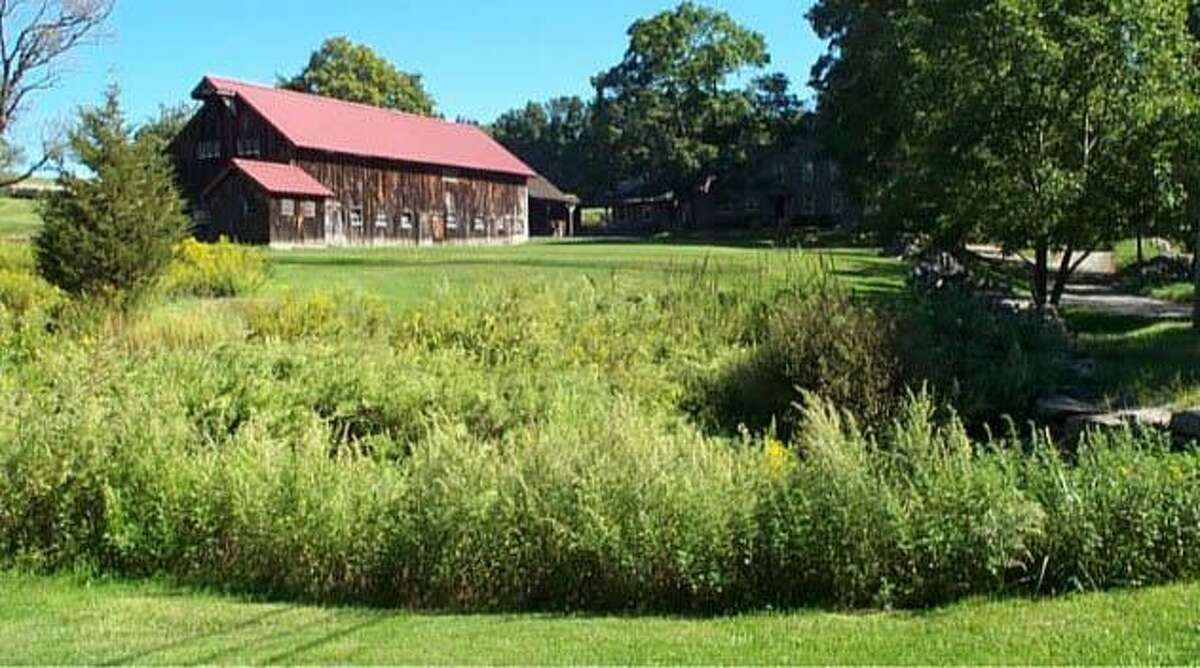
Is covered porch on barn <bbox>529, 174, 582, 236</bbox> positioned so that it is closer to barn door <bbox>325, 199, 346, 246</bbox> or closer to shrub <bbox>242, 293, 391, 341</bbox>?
barn door <bbox>325, 199, 346, 246</bbox>

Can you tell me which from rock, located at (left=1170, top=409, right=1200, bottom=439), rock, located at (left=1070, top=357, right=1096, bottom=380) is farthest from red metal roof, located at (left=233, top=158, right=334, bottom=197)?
rock, located at (left=1170, top=409, right=1200, bottom=439)

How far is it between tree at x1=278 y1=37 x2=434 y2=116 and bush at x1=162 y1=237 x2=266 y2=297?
53.9m

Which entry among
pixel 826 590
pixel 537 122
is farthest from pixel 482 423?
pixel 537 122

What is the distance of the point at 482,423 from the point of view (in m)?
9.34

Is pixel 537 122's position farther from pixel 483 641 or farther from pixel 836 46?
pixel 483 641

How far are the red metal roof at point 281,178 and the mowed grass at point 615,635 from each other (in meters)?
40.5

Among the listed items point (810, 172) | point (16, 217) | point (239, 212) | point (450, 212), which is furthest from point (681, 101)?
point (16, 217)

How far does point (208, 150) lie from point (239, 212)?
5801 millimetres

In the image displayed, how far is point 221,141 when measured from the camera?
48406 millimetres

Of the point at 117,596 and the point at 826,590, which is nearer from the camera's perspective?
the point at 826,590

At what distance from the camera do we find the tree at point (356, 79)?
71812 mm

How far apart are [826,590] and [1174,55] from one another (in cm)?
1185

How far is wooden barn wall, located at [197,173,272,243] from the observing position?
44.4m

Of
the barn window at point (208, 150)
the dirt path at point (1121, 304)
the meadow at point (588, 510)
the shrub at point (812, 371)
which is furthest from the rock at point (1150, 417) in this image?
the barn window at point (208, 150)
